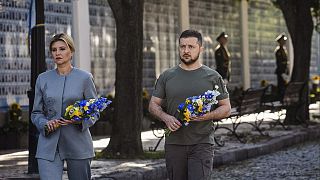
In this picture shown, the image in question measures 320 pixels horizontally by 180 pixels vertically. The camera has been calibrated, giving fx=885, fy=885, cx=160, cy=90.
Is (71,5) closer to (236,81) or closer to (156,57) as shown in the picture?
(156,57)

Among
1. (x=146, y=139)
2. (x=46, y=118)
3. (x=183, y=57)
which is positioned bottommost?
(x=146, y=139)

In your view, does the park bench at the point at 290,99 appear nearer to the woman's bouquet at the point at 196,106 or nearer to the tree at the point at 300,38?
the tree at the point at 300,38

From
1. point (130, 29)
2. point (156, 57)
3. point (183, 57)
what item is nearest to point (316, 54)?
point (156, 57)

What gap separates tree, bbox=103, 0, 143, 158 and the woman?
625cm

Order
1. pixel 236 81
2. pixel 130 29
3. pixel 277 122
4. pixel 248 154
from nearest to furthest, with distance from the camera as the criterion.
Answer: pixel 130 29 < pixel 248 154 < pixel 277 122 < pixel 236 81

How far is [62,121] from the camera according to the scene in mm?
6574

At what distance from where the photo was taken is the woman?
6652mm

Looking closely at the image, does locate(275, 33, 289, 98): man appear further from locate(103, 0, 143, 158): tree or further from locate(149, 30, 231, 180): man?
locate(149, 30, 231, 180): man

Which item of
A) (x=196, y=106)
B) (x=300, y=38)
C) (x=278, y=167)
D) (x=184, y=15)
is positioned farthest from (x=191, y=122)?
(x=184, y=15)

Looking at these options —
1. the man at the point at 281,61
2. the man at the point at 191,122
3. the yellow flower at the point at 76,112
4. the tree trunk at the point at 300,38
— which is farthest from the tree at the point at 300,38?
the yellow flower at the point at 76,112

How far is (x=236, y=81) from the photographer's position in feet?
97.6

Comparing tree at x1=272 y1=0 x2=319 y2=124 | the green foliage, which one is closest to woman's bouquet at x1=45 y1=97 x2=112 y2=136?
the green foliage

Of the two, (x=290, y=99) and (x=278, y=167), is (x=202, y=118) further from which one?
(x=290, y=99)

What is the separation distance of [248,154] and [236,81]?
14993mm
